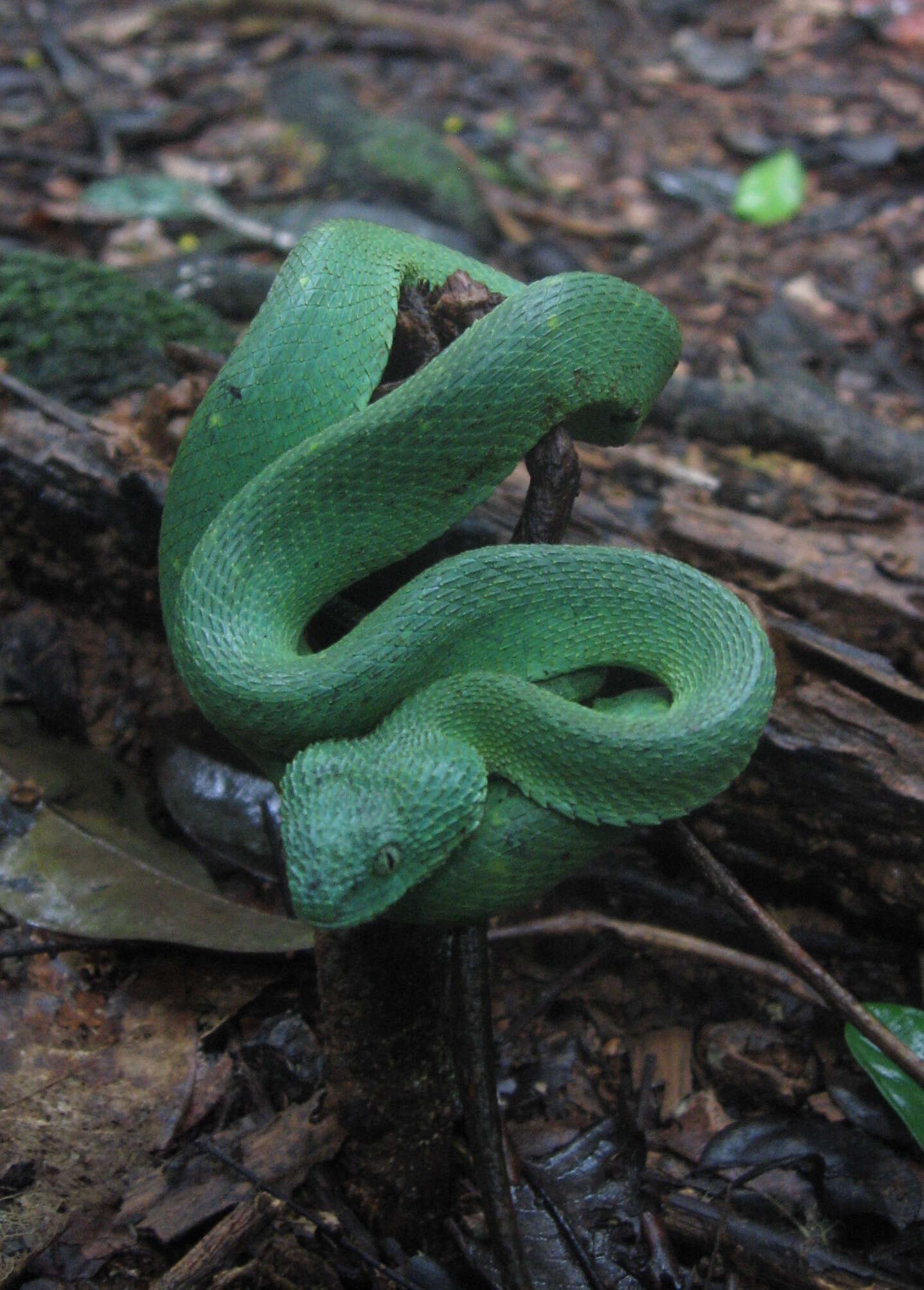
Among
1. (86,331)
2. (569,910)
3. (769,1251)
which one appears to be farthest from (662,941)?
(86,331)

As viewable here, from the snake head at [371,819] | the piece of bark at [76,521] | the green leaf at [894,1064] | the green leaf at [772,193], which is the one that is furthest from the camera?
the green leaf at [772,193]

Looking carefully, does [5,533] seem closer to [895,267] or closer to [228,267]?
[228,267]

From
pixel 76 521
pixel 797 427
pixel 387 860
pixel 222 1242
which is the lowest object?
pixel 222 1242

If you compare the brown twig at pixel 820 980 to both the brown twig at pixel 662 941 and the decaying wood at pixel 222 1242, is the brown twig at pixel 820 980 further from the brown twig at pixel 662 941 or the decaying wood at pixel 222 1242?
the decaying wood at pixel 222 1242

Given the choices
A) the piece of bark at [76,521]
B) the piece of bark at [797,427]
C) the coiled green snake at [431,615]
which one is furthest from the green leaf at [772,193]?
the piece of bark at [76,521]

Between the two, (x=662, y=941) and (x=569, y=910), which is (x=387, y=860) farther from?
(x=569, y=910)

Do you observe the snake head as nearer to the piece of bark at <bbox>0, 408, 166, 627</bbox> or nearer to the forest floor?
the forest floor
